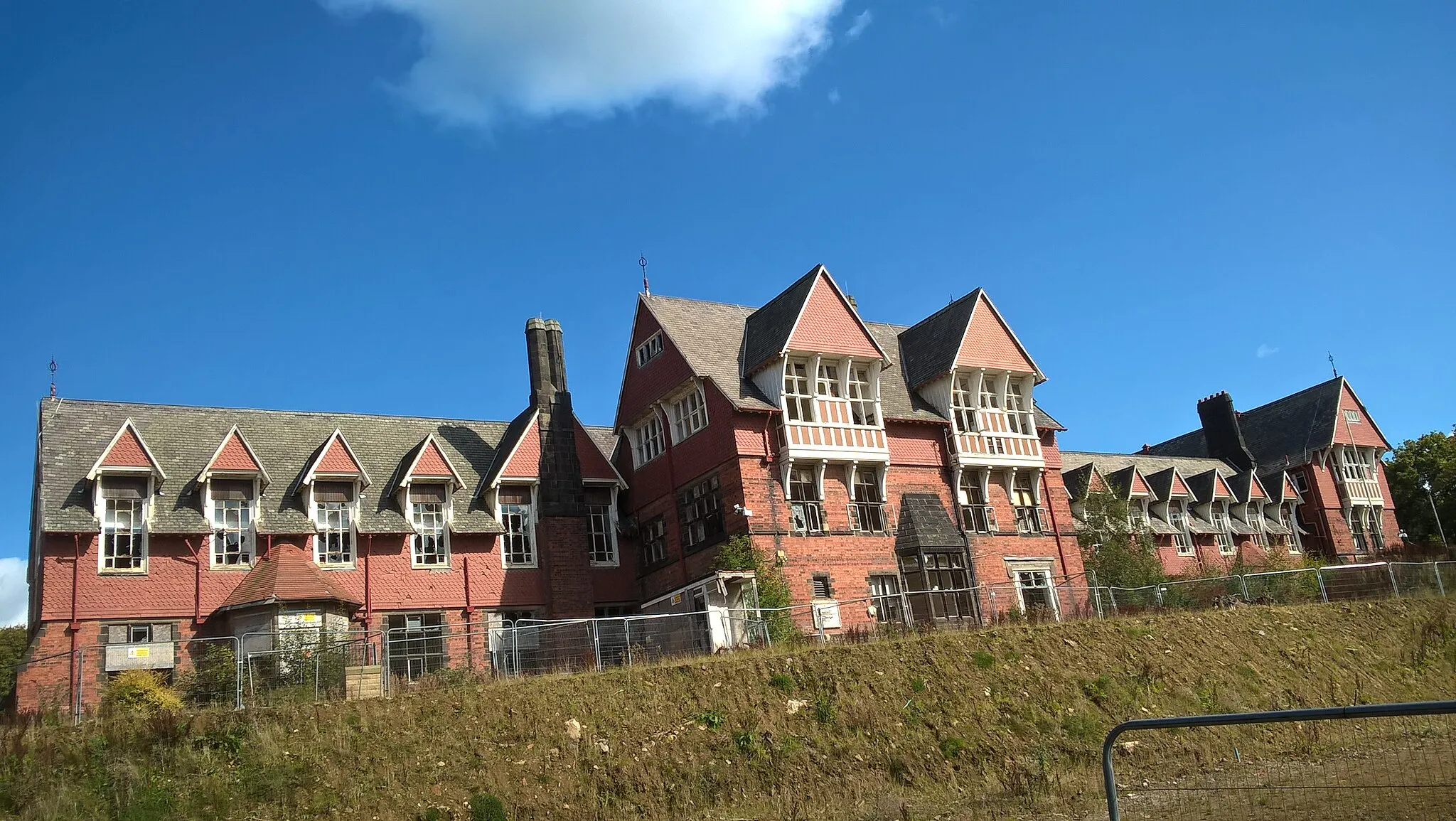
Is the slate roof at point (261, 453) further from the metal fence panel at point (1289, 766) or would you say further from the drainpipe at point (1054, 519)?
the metal fence panel at point (1289, 766)

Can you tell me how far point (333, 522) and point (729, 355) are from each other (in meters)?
14.0

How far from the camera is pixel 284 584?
32.0 m

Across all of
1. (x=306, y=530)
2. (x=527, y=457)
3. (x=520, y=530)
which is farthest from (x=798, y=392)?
(x=306, y=530)

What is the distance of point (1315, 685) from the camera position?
3231 cm

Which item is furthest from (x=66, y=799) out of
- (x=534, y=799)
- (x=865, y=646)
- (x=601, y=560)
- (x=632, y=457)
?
(x=632, y=457)

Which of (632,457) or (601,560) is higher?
(632,457)

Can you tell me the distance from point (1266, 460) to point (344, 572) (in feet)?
165

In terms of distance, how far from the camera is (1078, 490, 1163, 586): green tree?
42.8 metres

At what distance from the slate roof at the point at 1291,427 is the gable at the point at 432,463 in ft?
151

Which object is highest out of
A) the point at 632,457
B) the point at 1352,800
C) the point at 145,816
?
the point at 632,457

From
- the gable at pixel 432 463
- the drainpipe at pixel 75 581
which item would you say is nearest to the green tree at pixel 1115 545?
the gable at pixel 432 463

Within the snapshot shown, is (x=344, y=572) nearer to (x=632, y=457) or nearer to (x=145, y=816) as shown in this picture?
(x=632, y=457)

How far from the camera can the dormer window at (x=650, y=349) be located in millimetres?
41156

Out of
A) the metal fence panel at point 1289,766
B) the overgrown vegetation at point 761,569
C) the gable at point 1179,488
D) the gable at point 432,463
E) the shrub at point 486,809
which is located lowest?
the metal fence panel at point 1289,766
